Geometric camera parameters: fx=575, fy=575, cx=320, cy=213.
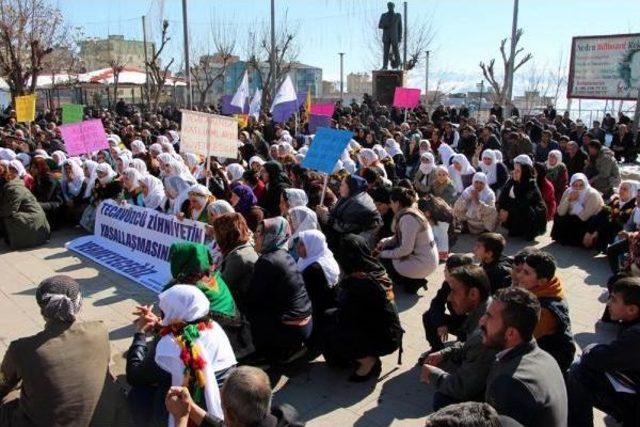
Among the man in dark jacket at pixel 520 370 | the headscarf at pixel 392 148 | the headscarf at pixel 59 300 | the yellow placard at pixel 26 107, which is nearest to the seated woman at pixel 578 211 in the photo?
the headscarf at pixel 392 148

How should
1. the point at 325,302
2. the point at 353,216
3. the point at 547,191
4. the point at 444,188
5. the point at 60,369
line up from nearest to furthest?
the point at 60,369
the point at 325,302
the point at 353,216
the point at 444,188
the point at 547,191

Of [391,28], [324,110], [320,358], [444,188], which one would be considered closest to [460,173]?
[444,188]

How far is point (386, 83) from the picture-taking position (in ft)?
76.3

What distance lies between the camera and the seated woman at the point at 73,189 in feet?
30.2

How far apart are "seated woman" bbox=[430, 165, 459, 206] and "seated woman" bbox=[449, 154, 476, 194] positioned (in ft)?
3.01

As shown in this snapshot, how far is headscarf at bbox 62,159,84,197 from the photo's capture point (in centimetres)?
928

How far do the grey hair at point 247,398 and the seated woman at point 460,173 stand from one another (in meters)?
7.98

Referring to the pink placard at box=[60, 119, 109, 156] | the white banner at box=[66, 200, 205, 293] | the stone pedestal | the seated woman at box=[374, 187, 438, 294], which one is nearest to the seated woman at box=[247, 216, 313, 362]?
the seated woman at box=[374, 187, 438, 294]

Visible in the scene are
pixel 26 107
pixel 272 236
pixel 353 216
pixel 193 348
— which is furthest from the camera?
pixel 26 107

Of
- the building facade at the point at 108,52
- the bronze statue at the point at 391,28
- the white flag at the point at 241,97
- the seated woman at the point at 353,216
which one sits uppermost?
the building facade at the point at 108,52

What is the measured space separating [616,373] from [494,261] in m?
1.43

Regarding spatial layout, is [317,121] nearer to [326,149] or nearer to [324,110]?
[324,110]

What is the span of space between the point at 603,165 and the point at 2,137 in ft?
41.0

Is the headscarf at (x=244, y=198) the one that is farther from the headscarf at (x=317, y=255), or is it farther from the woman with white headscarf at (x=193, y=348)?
the woman with white headscarf at (x=193, y=348)
